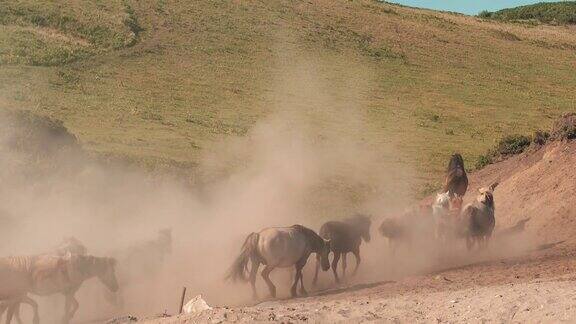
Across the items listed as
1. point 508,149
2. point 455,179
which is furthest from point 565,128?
point 508,149

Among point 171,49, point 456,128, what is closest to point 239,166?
point 456,128

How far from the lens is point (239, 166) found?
32.8 m

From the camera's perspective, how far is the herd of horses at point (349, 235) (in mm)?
16219

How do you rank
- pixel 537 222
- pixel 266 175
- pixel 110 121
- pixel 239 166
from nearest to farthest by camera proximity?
pixel 537 222, pixel 266 175, pixel 239 166, pixel 110 121

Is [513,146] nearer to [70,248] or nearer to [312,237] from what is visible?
[312,237]

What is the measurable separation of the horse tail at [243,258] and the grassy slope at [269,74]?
15.2 metres

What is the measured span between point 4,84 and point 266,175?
21.9 meters

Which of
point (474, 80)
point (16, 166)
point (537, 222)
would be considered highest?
point (474, 80)

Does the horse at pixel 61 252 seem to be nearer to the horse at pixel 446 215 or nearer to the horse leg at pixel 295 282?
the horse leg at pixel 295 282

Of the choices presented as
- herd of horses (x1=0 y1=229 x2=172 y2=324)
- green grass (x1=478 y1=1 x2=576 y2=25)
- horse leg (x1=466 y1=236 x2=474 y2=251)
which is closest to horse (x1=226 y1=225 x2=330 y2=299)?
herd of horses (x1=0 y1=229 x2=172 y2=324)

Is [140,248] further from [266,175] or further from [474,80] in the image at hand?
[474,80]

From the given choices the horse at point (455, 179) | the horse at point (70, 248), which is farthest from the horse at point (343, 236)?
the horse at point (70, 248)

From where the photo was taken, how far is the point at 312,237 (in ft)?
55.0

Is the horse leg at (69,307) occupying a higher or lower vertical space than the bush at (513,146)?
lower
